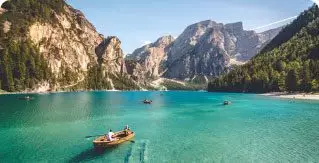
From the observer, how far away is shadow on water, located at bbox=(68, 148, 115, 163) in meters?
47.6

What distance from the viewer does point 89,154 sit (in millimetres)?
50719

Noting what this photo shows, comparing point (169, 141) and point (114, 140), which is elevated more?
point (114, 140)

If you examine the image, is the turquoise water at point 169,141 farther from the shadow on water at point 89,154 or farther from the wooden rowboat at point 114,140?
the wooden rowboat at point 114,140

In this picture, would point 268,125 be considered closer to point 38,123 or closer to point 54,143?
point 54,143

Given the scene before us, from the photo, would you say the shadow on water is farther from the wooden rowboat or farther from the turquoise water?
the wooden rowboat

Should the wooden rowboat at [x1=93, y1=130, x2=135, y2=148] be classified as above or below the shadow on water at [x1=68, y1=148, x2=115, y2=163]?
above

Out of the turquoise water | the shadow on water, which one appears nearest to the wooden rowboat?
the shadow on water

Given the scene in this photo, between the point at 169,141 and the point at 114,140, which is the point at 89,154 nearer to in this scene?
the point at 114,140

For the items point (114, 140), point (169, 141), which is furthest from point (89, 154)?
point (169, 141)

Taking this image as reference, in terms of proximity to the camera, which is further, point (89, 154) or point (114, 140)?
point (114, 140)

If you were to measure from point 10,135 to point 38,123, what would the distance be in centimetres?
1740

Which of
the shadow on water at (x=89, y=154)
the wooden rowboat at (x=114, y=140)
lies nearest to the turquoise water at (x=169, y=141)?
the shadow on water at (x=89, y=154)

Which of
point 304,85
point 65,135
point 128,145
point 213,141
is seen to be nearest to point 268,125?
point 213,141

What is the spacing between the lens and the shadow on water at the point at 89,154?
47641 millimetres
